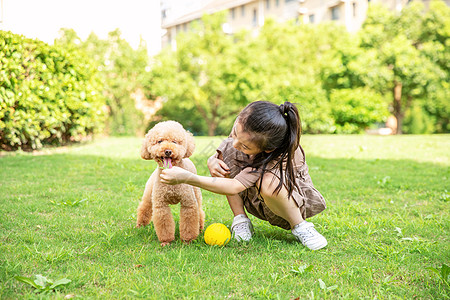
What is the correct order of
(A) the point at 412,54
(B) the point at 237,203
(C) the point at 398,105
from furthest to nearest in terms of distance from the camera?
(C) the point at 398,105, (A) the point at 412,54, (B) the point at 237,203

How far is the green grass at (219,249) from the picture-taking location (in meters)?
1.93

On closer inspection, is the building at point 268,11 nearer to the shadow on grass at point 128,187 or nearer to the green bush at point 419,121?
the green bush at point 419,121

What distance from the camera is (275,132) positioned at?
2246mm

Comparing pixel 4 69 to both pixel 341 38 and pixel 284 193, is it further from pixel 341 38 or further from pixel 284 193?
pixel 341 38

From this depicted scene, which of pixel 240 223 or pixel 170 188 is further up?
pixel 170 188

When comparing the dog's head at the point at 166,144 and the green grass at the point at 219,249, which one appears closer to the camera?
the green grass at the point at 219,249

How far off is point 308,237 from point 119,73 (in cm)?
1275

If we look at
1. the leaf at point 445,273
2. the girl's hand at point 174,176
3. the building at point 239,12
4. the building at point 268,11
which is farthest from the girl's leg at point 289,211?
the building at point 239,12

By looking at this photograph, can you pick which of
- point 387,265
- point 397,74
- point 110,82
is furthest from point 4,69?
point 397,74

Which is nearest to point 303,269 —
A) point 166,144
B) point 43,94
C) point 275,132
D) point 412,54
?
point 275,132

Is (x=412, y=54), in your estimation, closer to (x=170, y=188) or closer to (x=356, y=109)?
(x=356, y=109)

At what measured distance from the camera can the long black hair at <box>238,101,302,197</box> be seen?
2.22m

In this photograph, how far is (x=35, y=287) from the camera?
1869mm

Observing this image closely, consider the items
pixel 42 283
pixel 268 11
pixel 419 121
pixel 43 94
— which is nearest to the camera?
pixel 42 283
